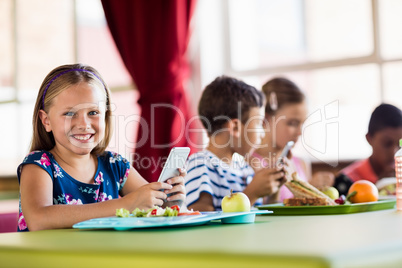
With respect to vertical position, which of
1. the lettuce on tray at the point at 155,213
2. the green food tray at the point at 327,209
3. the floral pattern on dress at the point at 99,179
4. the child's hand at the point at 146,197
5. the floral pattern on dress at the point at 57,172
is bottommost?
the green food tray at the point at 327,209

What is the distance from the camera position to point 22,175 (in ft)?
4.79

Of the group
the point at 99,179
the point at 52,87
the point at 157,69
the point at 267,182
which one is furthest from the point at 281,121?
the point at 52,87

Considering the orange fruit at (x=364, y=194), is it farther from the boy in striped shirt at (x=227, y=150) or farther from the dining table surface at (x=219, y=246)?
the dining table surface at (x=219, y=246)

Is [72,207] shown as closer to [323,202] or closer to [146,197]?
[146,197]

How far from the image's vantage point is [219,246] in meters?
0.75

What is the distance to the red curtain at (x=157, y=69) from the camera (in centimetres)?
315

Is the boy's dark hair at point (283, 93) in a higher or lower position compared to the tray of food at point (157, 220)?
higher

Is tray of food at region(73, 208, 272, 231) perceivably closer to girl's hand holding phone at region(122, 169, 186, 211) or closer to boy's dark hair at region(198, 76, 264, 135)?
girl's hand holding phone at region(122, 169, 186, 211)

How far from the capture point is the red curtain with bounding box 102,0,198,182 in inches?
124

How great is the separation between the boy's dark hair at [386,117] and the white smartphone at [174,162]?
5.14ft

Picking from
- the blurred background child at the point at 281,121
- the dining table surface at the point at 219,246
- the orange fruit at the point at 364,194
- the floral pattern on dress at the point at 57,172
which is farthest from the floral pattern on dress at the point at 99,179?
the blurred background child at the point at 281,121

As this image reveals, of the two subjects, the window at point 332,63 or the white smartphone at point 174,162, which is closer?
the white smartphone at point 174,162

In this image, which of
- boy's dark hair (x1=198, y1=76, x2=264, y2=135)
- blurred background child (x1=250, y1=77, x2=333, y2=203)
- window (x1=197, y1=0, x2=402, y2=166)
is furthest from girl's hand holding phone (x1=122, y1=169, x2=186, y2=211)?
window (x1=197, y1=0, x2=402, y2=166)

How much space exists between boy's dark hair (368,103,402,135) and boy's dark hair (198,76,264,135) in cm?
63
